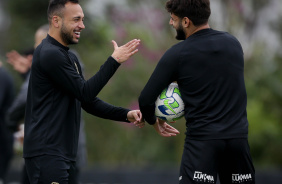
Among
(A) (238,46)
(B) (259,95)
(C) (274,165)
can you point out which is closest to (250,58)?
(B) (259,95)

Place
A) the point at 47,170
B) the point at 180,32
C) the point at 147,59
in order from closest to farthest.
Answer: the point at 47,170
the point at 180,32
the point at 147,59

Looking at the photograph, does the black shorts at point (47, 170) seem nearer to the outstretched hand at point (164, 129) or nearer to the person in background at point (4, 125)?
the outstretched hand at point (164, 129)

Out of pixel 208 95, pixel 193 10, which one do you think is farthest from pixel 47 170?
pixel 193 10

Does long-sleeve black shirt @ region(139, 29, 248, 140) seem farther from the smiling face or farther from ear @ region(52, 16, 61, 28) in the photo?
ear @ region(52, 16, 61, 28)

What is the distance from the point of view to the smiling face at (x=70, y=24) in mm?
4859

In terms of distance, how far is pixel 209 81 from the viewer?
4.59 metres

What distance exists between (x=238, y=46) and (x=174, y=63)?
585 millimetres

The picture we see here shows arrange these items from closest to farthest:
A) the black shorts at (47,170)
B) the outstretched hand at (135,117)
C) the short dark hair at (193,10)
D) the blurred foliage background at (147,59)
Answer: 1. the black shorts at (47,170)
2. the short dark hair at (193,10)
3. the outstretched hand at (135,117)
4. the blurred foliage background at (147,59)

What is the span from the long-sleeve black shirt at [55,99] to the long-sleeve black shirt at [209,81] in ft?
1.95

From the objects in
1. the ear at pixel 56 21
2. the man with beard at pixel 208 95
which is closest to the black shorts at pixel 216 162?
the man with beard at pixel 208 95

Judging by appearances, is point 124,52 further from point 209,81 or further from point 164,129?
point 164,129

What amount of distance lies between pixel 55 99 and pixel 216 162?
1412 mm

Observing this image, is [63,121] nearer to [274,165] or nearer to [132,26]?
[274,165]

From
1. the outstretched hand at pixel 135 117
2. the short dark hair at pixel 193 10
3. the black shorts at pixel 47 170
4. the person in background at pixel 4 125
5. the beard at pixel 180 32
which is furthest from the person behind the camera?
the person in background at pixel 4 125
